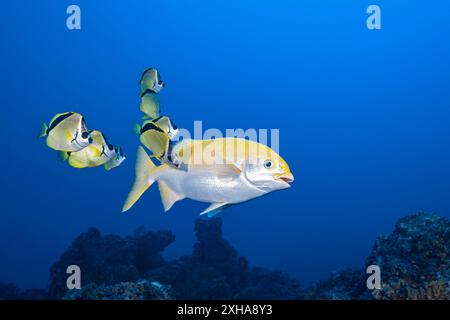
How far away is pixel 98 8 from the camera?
9181 cm

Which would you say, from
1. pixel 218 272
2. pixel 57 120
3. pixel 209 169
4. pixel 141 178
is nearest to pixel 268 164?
pixel 209 169

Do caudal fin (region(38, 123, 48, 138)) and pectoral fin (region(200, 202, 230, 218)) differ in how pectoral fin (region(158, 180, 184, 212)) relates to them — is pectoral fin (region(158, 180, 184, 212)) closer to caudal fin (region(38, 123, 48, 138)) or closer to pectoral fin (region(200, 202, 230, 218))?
pectoral fin (region(200, 202, 230, 218))

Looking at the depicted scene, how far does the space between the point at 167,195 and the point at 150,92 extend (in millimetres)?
1875

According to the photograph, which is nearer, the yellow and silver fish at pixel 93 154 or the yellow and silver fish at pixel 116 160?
the yellow and silver fish at pixel 93 154

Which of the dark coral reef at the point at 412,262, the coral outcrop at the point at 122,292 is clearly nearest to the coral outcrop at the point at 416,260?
the dark coral reef at the point at 412,262

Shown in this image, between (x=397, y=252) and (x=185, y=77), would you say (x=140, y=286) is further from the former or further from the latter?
(x=185, y=77)

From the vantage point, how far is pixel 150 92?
452 cm

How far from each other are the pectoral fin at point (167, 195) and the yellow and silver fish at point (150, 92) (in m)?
1.44

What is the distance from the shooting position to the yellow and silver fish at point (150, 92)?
14.3 feet

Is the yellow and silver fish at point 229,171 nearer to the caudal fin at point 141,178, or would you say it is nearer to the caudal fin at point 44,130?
the caudal fin at point 141,178

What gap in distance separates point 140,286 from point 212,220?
10.3 meters

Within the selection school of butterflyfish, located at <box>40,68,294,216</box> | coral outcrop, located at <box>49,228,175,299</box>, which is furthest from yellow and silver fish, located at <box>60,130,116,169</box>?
coral outcrop, located at <box>49,228,175,299</box>

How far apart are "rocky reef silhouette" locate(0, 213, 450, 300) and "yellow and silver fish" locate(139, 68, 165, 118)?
2.55 meters

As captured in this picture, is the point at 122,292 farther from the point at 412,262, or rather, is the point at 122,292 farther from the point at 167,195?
the point at 412,262
